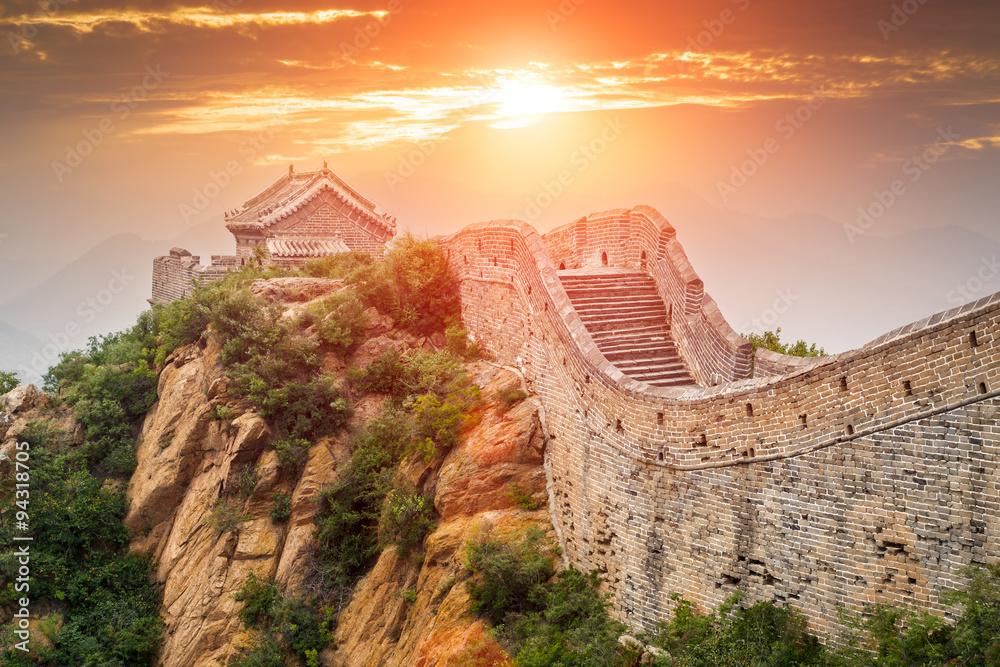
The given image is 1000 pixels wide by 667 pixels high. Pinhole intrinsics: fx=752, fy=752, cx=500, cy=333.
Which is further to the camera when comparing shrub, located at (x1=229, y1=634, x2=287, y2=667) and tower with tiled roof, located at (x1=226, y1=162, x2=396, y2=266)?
tower with tiled roof, located at (x1=226, y1=162, x2=396, y2=266)

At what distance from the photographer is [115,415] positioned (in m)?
20.5

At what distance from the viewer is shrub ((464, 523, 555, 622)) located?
12742mm

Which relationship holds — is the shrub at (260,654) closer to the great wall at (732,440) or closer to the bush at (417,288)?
the great wall at (732,440)

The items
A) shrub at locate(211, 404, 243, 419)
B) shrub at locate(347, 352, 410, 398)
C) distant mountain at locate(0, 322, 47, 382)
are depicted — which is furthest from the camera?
distant mountain at locate(0, 322, 47, 382)

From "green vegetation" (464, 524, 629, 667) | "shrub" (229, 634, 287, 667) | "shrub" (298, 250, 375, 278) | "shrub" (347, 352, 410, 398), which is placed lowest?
"shrub" (229, 634, 287, 667)

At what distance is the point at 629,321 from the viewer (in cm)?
1616

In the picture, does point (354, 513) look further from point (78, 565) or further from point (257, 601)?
point (78, 565)

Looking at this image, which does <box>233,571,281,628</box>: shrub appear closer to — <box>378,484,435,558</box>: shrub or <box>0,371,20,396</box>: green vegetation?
<box>378,484,435,558</box>: shrub

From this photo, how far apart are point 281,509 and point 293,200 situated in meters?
16.2

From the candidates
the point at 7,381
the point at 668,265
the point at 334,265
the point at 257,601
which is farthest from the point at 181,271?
the point at 668,265

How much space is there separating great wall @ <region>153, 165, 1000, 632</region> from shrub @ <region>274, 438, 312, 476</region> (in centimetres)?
506

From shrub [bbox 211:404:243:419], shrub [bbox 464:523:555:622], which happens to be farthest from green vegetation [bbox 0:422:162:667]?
shrub [bbox 464:523:555:622]

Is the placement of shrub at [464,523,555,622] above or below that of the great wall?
below

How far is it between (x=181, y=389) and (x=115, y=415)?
258 cm
